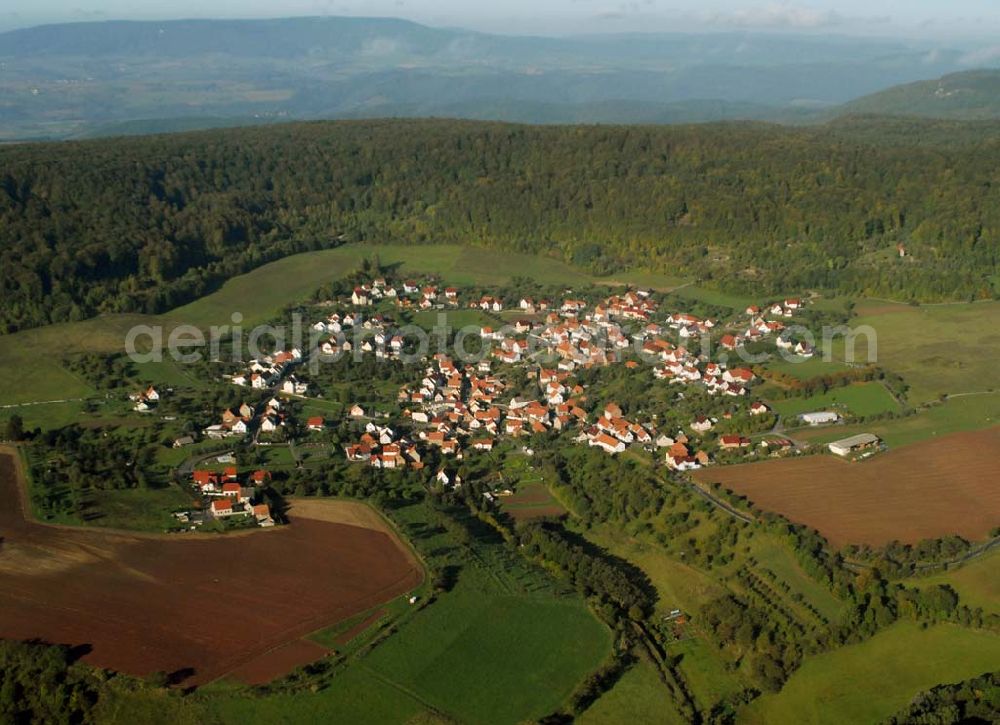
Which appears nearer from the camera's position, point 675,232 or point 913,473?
point 913,473

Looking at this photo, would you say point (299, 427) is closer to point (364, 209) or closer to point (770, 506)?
point (770, 506)

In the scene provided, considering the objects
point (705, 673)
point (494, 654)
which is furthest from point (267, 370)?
point (705, 673)

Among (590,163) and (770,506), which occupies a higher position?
(590,163)

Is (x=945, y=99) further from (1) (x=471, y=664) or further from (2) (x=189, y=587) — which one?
(2) (x=189, y=587)

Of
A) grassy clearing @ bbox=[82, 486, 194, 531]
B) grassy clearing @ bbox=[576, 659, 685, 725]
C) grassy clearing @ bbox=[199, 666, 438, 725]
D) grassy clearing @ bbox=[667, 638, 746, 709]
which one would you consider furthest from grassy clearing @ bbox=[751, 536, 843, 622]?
grassy clearing @ bbox=[82, 486, 194, 531]

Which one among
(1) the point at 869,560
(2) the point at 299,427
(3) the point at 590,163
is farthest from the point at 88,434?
(3) the point at 590,163

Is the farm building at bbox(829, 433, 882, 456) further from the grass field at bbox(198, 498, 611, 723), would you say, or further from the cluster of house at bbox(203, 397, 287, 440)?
the cluster of house at bbox(203, 397, 287, 440)
